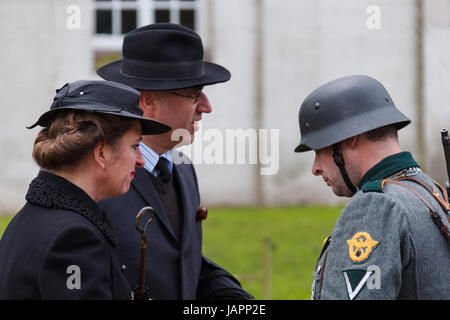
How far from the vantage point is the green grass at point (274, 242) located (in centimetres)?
766

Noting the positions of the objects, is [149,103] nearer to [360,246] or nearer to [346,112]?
[346,112]

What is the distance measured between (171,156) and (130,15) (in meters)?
9.32

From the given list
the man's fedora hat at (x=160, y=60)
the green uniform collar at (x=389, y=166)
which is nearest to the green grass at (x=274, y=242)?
the man's fedora hat at (x=160, y=60)

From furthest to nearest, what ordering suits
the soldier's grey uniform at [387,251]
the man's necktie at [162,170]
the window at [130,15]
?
the window at [130,15], the man's necktie at [162,170], the soldier's grey uniform at [387,251]

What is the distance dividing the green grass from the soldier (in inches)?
127

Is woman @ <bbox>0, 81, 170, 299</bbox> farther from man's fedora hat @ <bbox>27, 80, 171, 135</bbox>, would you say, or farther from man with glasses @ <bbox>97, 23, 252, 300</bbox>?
man with glasses @ <bbox>97, 23, 252, 300</bbox>

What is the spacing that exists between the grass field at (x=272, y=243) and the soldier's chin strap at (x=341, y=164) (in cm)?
315

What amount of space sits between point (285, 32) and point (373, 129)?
9.22m

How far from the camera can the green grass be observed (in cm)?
766

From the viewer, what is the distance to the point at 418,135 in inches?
484

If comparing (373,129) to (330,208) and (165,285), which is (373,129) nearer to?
(165,285)

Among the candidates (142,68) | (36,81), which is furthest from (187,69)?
(36,81)

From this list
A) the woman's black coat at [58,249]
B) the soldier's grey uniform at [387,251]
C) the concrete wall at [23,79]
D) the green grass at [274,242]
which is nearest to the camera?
the woman's black coat at [58,249]

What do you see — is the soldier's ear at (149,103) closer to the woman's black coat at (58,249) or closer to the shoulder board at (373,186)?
the woman's black coat at (58,249)
